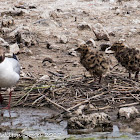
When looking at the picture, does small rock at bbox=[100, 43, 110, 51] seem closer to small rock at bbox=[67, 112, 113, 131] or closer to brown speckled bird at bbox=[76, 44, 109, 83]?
brown speckled bird at bbox=[76, 44, 109, 83]

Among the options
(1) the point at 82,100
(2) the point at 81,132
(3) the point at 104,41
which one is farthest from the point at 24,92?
(3) the point at 104,41

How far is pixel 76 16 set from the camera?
46.4 feet

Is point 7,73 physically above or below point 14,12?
below

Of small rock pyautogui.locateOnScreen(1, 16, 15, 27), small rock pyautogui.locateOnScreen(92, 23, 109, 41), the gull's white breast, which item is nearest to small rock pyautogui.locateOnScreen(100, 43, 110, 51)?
small rock pyautogui.locateOnScreen(92, 23, 109, 41)

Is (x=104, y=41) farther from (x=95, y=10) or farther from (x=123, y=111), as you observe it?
(x=123, y=111)

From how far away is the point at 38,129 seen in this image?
6.87m

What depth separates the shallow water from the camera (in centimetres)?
664

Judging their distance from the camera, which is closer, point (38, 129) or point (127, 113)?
point (38, 129)

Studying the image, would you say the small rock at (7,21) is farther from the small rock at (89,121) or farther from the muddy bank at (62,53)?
the small rock at (89,121)

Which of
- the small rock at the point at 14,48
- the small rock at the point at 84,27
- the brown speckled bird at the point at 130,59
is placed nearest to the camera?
the brown speckled bird at the point at 130,59

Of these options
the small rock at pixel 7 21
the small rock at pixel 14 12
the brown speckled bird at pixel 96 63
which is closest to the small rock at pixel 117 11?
the small rock at pixel 14 12

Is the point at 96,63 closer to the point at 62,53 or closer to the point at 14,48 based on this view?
the point at 62,53

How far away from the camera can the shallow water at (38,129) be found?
664 cm

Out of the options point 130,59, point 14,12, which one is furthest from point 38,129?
point 14,12
